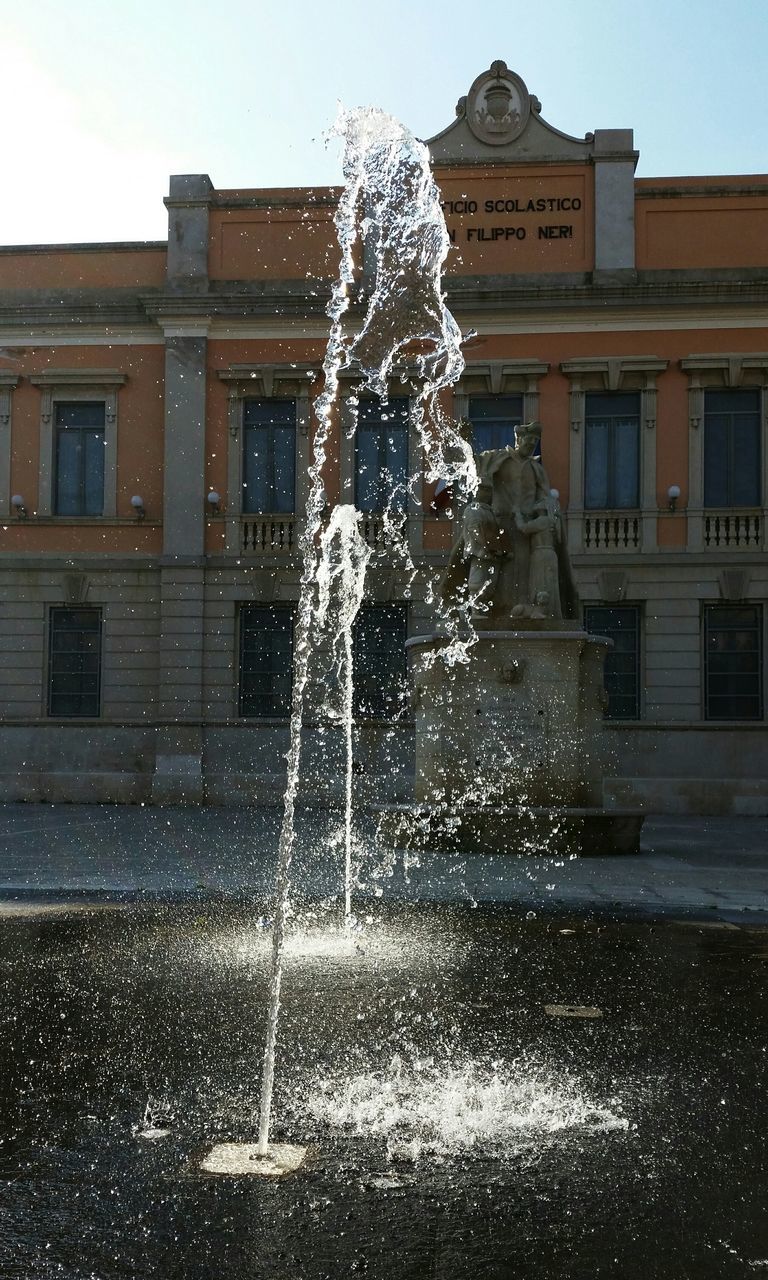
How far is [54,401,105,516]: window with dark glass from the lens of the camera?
22.3 m

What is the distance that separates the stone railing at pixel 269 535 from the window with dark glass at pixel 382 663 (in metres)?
1.83

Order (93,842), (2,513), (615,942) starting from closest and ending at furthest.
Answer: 1. (615,942)
2. (93,842)
3. (2,513)

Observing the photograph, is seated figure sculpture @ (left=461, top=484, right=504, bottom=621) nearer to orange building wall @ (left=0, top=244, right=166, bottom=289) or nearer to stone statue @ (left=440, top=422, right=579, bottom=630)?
stone statue @ (left=440, top=422, right=579, bottom=630)

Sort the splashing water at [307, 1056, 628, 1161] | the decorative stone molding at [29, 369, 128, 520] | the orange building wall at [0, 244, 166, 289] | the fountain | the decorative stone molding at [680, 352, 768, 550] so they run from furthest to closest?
the orange building wall at [0, 244, 166, 289] < the decorative stone molding at [29, 369, 128, 520] < the decorative stone molding at [680, 352, 768, 550] < the fountain < the splashing water at [307, 1056, 628, 1161]

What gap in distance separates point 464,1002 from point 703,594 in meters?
17.3

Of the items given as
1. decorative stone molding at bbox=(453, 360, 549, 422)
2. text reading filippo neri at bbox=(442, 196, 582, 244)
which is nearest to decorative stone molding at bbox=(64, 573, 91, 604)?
decorative stone molding at bbox=(453, 360, 549, 422)

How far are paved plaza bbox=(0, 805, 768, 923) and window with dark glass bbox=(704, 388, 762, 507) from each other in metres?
8.58

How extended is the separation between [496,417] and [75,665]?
29.3 ft

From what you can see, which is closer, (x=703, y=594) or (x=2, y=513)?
(x=703, y=594)

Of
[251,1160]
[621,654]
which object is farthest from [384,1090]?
[621,654]

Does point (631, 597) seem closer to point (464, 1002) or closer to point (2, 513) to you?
point (2, 513)

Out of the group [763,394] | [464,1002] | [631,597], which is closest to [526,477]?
[464,1002]

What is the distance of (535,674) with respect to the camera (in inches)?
419

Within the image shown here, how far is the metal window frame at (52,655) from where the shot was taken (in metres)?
21.8
